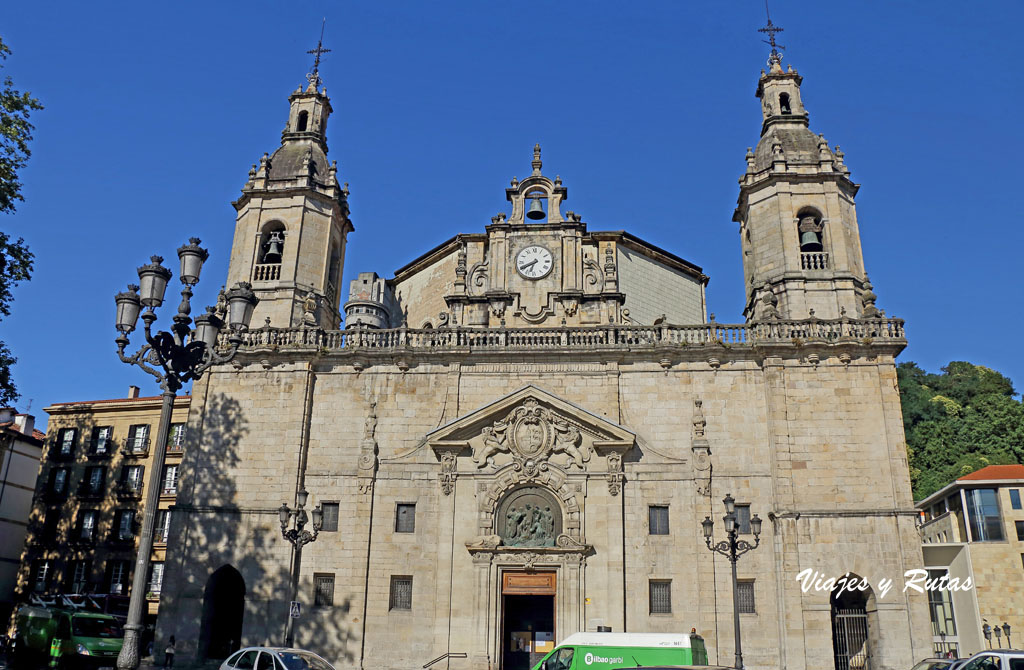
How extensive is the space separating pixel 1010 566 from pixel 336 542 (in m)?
28.3

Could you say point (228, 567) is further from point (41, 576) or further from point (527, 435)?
point (41, 576)

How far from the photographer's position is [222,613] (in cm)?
2519

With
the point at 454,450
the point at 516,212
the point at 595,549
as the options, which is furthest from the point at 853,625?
the point at 516,212

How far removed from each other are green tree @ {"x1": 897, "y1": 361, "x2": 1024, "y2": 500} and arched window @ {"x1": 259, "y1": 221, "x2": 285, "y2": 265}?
36566mm

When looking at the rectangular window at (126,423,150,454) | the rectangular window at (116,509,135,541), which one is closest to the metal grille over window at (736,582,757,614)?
the rectangular window at (116,509,135,541)

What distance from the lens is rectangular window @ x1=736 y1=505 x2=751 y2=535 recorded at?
2362 cm

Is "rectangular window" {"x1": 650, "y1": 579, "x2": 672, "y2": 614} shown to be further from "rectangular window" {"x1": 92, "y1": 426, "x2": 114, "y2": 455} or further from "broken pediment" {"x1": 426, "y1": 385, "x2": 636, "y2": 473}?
"rectangular window" {"x1": 92, "y1": 426, "x2": 114, "y2": 455}

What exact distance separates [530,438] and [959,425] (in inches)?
1431

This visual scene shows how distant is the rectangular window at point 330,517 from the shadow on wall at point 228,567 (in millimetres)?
1234

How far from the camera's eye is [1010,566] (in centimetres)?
3397

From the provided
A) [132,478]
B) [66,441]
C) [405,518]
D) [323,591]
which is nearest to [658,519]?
[405,518]

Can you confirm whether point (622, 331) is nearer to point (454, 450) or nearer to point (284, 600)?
point (454, 450)

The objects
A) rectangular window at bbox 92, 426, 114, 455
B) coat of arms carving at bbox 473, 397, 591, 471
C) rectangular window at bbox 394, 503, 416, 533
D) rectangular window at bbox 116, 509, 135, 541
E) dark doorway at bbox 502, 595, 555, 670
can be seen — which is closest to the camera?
dark doorway at bbox 502, 595, 555, 670

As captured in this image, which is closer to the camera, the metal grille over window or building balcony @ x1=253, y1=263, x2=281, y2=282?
the metal grille over window
